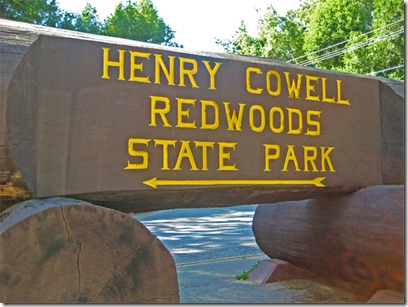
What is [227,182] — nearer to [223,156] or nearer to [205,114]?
[223,156]

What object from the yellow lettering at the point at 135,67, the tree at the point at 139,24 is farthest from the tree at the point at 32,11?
the yellow lettering at the point at 135,67

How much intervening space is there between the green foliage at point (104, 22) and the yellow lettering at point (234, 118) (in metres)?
10.3

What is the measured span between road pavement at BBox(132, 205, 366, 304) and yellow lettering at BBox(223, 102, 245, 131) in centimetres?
174

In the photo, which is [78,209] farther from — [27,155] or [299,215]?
[299,215]

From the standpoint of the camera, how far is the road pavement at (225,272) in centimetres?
376

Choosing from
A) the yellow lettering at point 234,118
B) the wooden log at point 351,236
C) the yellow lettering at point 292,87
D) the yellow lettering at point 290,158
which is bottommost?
the wooden log at point 351,236

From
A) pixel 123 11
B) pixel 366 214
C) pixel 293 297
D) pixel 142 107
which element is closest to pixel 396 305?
pixel 366 214

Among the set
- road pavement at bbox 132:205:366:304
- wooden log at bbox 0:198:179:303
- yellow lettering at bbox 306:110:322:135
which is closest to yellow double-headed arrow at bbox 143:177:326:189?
yellow lettering at bbox 306:110:322:135

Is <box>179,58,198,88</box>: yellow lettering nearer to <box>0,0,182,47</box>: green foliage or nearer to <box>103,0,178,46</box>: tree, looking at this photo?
<box>0,0,182,47</box>: green foliage

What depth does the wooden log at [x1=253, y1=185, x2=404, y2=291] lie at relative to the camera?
9.69 ft

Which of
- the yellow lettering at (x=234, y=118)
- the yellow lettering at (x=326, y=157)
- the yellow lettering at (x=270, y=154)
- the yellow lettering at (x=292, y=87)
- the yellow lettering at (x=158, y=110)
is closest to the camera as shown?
the yellow lettering at (x=158, y=110)

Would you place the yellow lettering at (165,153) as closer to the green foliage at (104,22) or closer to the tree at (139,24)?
the green foliage at (104,22)

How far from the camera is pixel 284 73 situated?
285 cm

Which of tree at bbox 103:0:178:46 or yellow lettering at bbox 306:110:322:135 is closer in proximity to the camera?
yellow lettering at bbox 306:110:322:135
